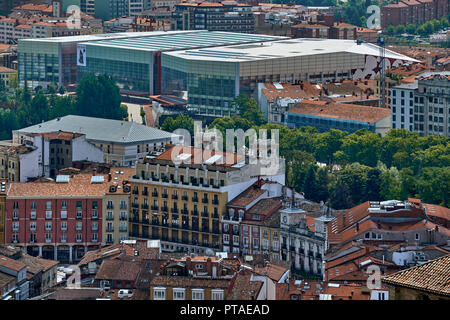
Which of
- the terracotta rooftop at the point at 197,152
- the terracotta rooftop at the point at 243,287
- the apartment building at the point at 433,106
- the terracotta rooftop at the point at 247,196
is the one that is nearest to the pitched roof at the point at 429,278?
the terracotta rooftop at the point at 243,287

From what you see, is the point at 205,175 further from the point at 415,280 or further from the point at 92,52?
the point at 92,52

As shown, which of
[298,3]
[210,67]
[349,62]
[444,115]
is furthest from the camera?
[298,3]

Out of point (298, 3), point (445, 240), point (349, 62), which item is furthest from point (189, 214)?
point (298, 3)

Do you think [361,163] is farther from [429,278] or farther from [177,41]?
[429,278]

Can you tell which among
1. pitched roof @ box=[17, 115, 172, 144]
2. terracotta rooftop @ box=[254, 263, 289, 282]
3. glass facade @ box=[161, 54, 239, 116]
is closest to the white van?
terracotta rooftop @ box=[254, 263, 289, 282]

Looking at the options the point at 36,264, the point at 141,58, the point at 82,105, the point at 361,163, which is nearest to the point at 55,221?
the point at 36,264

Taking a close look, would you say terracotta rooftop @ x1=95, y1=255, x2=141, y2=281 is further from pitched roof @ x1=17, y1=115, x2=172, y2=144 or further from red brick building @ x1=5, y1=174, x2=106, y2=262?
pitched roof @ x1=17, y1=115, x2=172, y2=144
